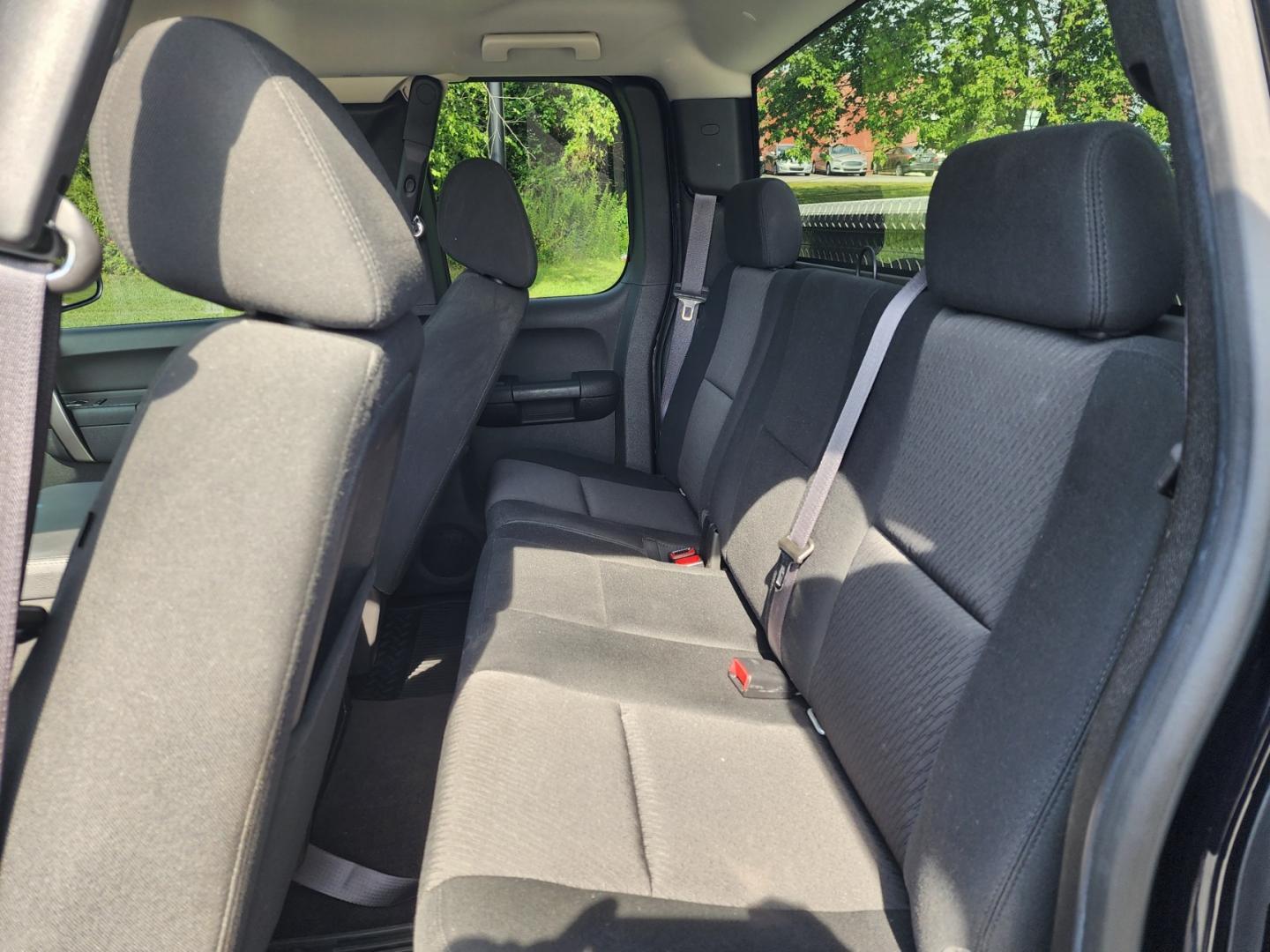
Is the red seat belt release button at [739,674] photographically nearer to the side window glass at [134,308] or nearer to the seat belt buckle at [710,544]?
the seat belt buckle at [710,544]

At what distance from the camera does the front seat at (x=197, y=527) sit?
84cm

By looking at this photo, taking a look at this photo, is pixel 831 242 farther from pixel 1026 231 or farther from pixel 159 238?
pixel 159 238

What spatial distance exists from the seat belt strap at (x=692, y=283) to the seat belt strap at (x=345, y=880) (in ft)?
5.53

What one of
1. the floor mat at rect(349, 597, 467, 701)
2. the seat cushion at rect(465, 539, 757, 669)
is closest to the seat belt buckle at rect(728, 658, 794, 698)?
the seat cushion at rect(465, 539, 757, 669)

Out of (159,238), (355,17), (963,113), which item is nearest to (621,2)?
(355,17)

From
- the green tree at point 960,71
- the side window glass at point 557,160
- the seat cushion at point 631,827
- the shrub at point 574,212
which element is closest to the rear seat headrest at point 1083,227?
the green tree at point 960,71

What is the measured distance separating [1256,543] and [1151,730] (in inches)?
6.6

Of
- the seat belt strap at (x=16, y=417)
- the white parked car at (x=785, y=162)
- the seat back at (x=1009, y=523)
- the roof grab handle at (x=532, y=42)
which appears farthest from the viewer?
the white parked car at (x=785, y=162)

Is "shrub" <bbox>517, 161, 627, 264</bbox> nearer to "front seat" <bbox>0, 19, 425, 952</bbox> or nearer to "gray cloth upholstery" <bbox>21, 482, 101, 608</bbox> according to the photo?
"gray cloth upholstery" <bbox>21, 482, 101, 608</bbox>

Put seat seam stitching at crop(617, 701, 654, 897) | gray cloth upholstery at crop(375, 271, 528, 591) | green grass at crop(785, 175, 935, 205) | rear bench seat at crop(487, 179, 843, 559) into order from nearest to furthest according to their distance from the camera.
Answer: seat seam stitching at crop(617, 701, 654, 897)
green grass at crop(785, 175, 935, 205)
gray cloth upholstery at crop(375, 271, 528, 591)
rear bench seat at crop(487, 179, 843, 559)

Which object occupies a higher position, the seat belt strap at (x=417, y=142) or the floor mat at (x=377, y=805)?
the seat belt strap at (x=417, y=142)

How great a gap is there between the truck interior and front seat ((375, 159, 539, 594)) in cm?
35

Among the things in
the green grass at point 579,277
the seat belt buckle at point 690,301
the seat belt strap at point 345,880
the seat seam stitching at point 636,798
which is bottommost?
the seat belt strap at point 345,880

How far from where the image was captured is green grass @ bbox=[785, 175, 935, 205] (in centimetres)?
187
